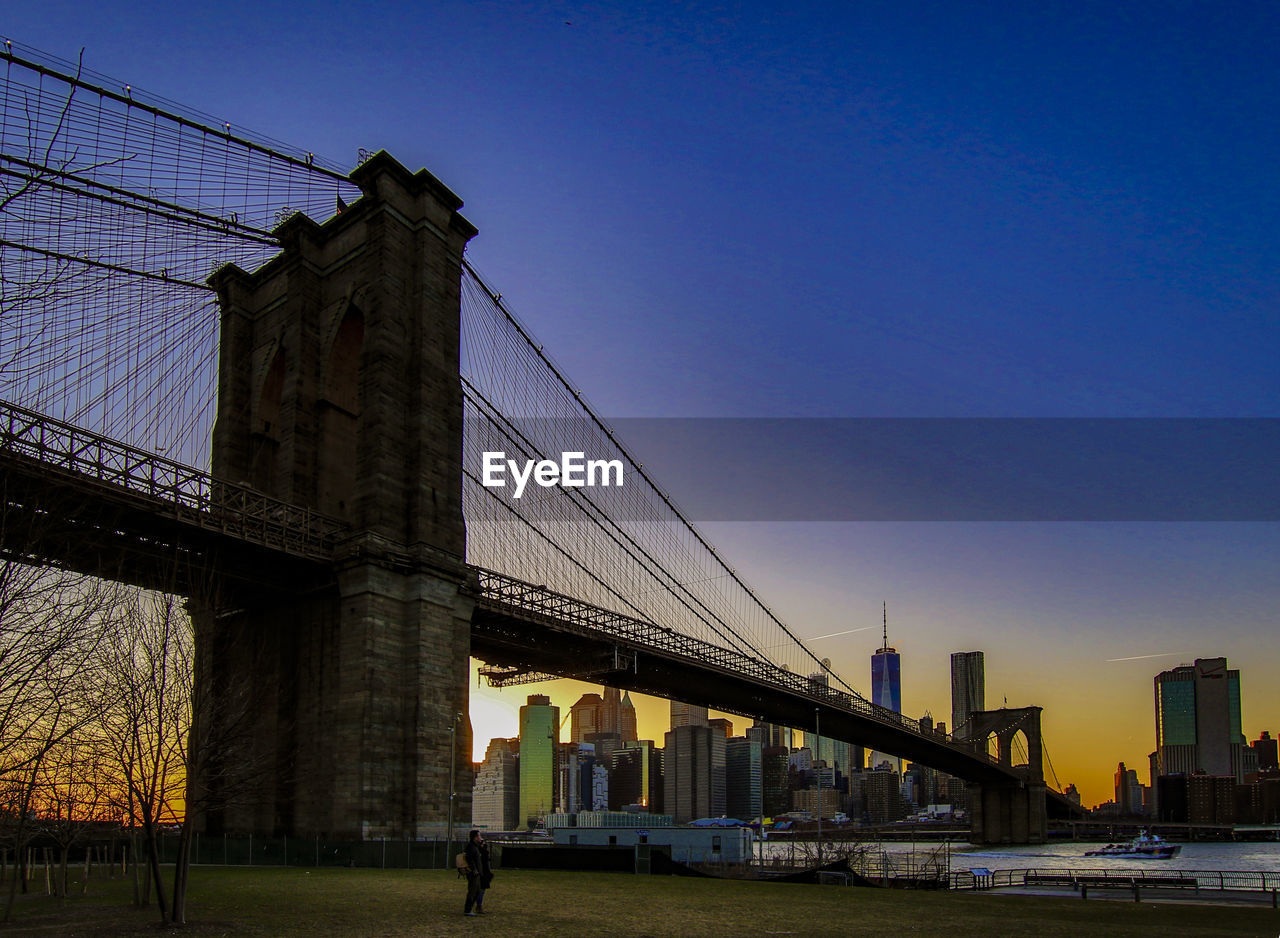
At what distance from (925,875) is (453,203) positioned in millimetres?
40051

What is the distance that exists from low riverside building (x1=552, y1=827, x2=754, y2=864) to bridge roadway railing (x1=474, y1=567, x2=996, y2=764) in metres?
11.2

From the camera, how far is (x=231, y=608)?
44.0 meters

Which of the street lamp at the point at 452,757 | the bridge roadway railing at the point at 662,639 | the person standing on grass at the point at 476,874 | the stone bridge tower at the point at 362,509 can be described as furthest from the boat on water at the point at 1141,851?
the person standing on grass at the point at 476,874

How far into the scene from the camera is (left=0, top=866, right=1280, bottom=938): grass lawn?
61.4 feet

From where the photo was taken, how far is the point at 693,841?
5922 cm

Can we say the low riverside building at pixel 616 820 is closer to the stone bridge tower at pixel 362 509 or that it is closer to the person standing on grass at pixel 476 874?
the stone bridge tower at pixel 362 509

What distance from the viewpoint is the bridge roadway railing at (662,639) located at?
5128 centimetres

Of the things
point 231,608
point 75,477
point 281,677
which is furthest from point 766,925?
point 231,608

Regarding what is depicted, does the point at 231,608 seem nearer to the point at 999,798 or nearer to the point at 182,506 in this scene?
the point at 182,506

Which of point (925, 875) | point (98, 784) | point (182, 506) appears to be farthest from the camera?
point (925, 875)

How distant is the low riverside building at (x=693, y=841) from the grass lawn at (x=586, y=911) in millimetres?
26880

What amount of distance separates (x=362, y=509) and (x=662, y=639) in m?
31.7

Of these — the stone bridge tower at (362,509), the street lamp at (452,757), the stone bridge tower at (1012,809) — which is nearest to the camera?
the stone bridge tower at (362,509)

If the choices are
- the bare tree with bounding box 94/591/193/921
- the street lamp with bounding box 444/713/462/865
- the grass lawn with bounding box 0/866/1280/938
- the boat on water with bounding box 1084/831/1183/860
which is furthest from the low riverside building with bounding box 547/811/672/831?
the boat on water with bounding box 1084/831/1183/860
